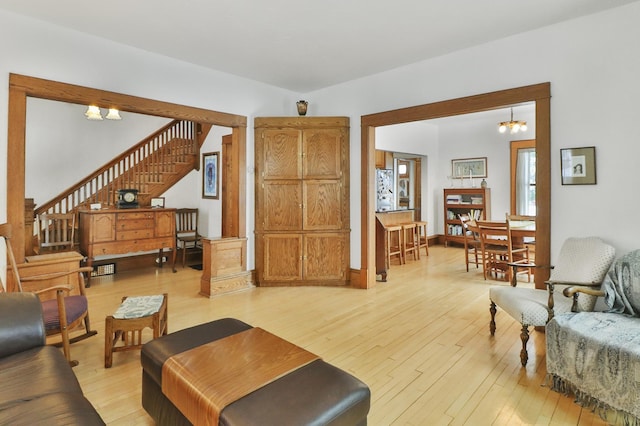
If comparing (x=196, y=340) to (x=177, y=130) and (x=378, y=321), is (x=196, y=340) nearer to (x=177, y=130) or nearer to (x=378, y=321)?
(x=378, y=321)

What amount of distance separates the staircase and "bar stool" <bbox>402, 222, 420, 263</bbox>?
4307mm

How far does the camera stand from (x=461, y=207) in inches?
313

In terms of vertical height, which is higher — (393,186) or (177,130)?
(177,130)

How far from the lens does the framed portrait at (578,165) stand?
301 cm

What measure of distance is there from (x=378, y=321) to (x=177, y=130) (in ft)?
18.2

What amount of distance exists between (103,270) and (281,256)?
3035 millimetres

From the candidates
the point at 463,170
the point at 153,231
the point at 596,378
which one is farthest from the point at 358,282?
the point at 463,170

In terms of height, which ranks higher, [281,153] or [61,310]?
[281,153]

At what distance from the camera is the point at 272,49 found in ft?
12.6

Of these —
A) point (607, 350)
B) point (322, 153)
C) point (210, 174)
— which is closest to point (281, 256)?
point (322, 153)

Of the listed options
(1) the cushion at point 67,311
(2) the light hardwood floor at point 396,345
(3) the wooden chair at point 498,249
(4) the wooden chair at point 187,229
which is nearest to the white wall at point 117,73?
(1) the cushion at point 67,311

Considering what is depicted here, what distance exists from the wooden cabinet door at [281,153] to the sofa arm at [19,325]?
10.7 feet

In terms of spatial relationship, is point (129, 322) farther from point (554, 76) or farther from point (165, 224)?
point (554, 76)

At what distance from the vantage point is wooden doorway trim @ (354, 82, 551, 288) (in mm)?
3273
